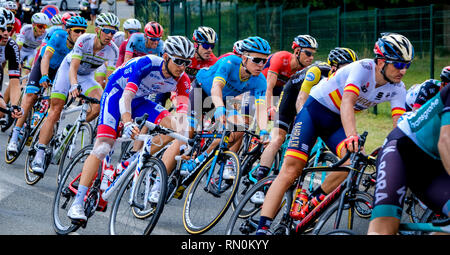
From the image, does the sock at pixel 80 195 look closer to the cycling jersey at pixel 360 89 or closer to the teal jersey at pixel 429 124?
the cycling jersey at pixel 360 89

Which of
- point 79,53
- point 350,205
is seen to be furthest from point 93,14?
point 350,205

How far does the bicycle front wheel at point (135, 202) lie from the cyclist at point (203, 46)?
3.58 meters

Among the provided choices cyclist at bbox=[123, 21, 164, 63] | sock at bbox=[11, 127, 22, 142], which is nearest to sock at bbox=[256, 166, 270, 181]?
sock at bbox=[11, 127, 22, 142]

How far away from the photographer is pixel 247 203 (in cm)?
583

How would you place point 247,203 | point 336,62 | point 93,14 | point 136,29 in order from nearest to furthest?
point 247,203, point 336,62, point 136,29, point 93,14

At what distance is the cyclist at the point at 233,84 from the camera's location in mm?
7555

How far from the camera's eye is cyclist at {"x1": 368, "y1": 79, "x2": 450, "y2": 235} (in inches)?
168

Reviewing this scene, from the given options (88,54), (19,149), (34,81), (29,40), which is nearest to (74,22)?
(88,54)

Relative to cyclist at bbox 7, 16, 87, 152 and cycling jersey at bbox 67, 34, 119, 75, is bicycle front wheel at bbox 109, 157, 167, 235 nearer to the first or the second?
cycling jersey at bbox 67, 34, 119, 75

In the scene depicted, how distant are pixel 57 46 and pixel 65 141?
8.01 ft

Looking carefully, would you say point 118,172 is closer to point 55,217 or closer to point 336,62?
point 55,217

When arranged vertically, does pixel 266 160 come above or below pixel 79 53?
below

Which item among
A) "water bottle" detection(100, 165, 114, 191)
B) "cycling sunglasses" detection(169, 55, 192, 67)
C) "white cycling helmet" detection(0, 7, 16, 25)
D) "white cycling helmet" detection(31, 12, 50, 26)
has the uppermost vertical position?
"white cycling helmet" detection(0, 7, 16, 25)
